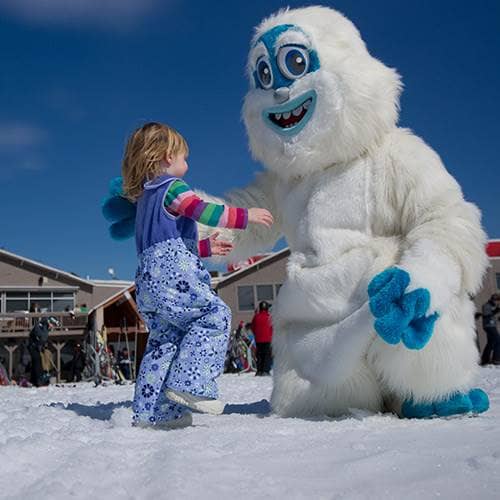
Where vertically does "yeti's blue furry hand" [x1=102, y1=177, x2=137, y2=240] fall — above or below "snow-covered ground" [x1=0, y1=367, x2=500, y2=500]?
above

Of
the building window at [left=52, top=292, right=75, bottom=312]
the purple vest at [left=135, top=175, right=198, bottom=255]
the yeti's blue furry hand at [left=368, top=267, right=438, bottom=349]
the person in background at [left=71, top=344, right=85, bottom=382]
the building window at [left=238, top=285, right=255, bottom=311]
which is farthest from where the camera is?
the building window at [left=238, top=285, right=255, bottom=311]

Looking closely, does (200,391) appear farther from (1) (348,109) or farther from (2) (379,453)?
(1) (348,109)

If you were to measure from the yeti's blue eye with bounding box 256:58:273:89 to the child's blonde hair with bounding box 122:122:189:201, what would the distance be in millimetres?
588

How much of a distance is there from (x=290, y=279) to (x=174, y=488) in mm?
1586

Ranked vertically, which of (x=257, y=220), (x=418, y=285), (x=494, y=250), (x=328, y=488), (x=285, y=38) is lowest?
(x=328, y=488)

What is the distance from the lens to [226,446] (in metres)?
1.72

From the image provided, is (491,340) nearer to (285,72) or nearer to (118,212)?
(285,72)

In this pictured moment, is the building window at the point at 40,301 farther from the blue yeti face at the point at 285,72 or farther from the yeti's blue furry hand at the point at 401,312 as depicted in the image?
the yeti's blue furry hand at the point at 401,312

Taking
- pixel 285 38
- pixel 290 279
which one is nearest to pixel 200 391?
pixel 290 279

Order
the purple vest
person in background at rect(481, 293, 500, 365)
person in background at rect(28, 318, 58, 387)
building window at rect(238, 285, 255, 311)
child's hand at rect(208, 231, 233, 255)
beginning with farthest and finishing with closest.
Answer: building window at rect(238, 285, 255, 311)
person in background at rect(28, 318, 58, 387)
person in background at rect(481, 293, 500, 365)
child's hand at rect(208, 231, 233, 255)
the purple vest

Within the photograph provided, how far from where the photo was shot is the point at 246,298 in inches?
862

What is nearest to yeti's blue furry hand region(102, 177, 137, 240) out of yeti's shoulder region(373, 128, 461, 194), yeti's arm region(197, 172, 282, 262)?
yeti's arm region(197, 172, 282, 262)

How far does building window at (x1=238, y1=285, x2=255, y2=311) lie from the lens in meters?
21.8

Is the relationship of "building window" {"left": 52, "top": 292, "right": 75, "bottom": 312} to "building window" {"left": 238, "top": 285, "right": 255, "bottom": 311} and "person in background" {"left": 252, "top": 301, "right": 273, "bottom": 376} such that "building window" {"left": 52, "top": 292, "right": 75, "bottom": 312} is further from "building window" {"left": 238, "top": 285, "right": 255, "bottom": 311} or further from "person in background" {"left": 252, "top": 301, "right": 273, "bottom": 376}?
"person in background" {"left": 252, "top": 301, "right": 273, "bottom": 376}
